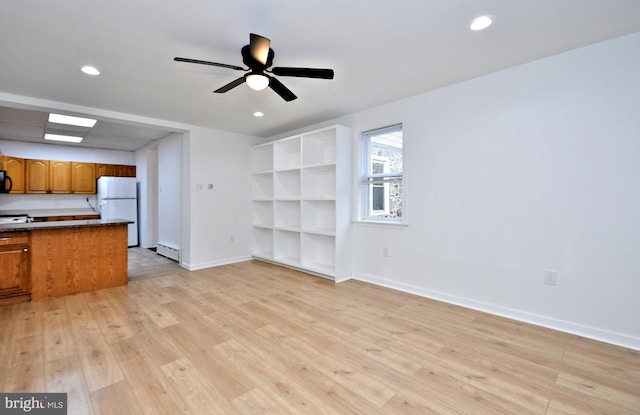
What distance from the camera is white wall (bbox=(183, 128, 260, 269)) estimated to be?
4.94 meters

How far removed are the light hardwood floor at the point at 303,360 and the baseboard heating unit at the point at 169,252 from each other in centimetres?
204

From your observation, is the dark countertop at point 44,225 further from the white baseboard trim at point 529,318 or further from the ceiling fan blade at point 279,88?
the white baseboard trim at point 529,318

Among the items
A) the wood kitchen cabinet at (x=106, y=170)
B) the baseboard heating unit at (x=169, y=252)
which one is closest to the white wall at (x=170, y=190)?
the baseboard heating unit at (x=169, y=252)

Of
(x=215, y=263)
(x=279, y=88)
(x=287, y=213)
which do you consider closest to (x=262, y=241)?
(x=287, y=213)

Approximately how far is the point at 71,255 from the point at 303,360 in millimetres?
3464

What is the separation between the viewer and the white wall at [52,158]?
6008 mm

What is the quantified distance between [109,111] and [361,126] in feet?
→ 11.9

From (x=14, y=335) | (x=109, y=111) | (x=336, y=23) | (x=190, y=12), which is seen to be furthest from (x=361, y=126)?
(x=14, y=335)

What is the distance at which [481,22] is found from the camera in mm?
2115

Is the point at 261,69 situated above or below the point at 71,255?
above

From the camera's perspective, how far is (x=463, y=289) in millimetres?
3211

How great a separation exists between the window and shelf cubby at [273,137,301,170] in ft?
4.74

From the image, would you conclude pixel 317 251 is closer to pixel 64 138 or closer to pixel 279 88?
pixel 279 88

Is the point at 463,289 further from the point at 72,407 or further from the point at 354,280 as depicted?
the point at 72,407
